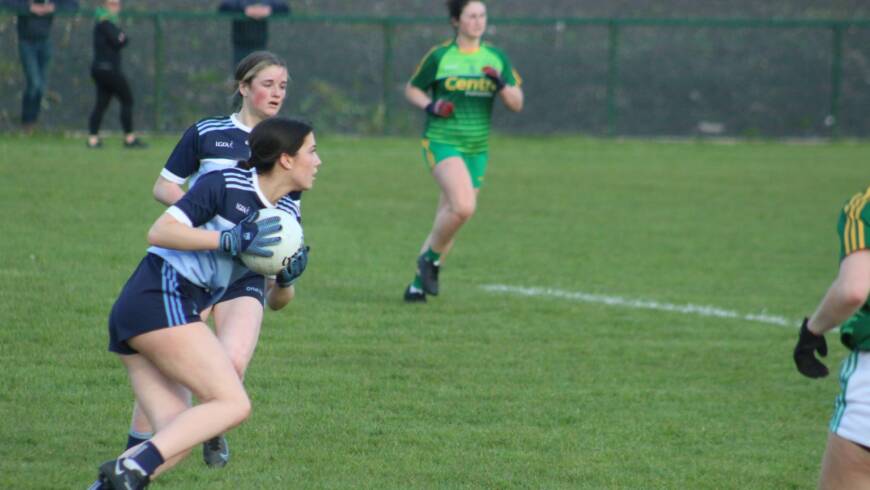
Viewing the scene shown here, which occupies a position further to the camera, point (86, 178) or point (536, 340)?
point (86, 178)

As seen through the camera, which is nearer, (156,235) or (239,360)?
(156,235)

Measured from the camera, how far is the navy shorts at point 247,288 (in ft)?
17.8

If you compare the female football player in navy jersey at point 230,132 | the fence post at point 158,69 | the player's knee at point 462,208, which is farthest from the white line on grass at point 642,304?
the fence post at point 158,69

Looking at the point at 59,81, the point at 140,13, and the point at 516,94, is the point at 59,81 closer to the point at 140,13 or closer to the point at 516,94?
the point at 140,13

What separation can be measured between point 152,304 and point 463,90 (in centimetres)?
576

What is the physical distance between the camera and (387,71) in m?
22.6

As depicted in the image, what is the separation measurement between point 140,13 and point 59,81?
1.65 m

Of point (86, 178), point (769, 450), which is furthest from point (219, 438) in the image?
point (86, 178)

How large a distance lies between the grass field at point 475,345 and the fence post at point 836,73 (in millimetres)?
8761

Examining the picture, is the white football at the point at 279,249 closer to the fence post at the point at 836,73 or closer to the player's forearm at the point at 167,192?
the player's forearm at the point at 167,192

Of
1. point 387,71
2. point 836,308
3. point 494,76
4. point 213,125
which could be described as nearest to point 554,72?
point 387,71

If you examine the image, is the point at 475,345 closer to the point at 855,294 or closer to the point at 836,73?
the point at 855,294

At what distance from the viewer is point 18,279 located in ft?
31.4

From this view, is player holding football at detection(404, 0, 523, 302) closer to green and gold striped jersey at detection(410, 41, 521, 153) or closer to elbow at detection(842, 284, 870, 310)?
green and gold striped jersey at detection(410, 41, 521, 153)
